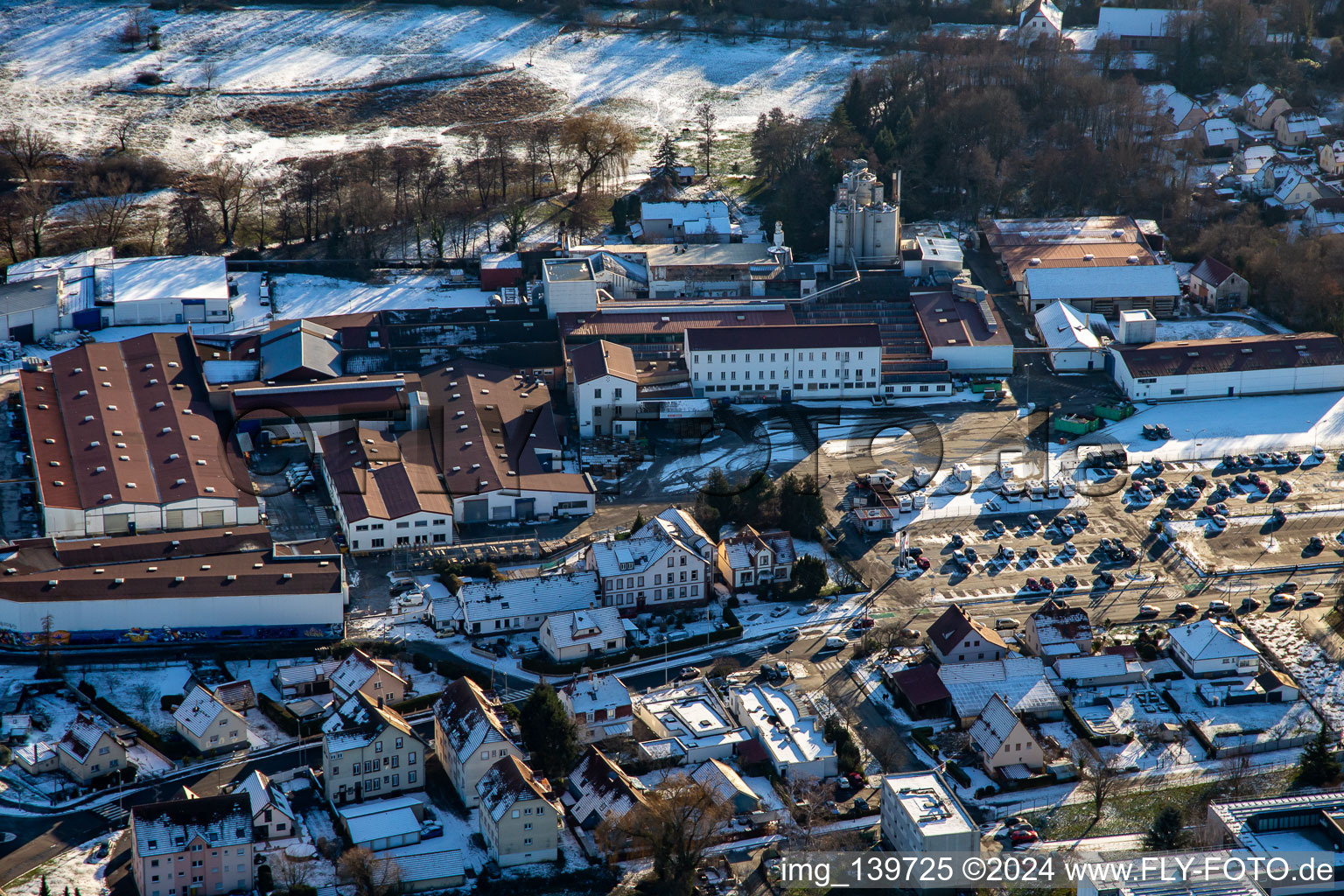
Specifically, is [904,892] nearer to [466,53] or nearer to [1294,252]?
[1294,252]

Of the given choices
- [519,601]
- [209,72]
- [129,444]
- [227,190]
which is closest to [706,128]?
[227,190]

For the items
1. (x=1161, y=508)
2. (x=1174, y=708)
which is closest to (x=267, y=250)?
(x=1161, y=508)

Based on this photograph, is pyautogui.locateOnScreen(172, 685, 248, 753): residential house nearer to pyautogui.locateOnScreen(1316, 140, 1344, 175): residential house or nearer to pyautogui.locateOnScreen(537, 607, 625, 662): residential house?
pyautogui.locateOnScreen(537, 607, 625, 662): residential house

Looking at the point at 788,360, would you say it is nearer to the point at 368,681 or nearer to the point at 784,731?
the point at 784,731

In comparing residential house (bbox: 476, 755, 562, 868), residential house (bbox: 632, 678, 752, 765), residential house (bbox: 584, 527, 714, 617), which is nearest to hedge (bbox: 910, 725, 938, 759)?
residential house (bbox: 632, 678, 752, 765)

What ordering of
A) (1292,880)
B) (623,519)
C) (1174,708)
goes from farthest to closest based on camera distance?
(623,519), (1174,708), (1292,880)

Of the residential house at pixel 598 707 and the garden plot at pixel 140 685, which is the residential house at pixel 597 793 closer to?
the residential house at pixel 598 707

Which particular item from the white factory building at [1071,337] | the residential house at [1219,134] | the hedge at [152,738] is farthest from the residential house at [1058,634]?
the residential house at [1219,134]
